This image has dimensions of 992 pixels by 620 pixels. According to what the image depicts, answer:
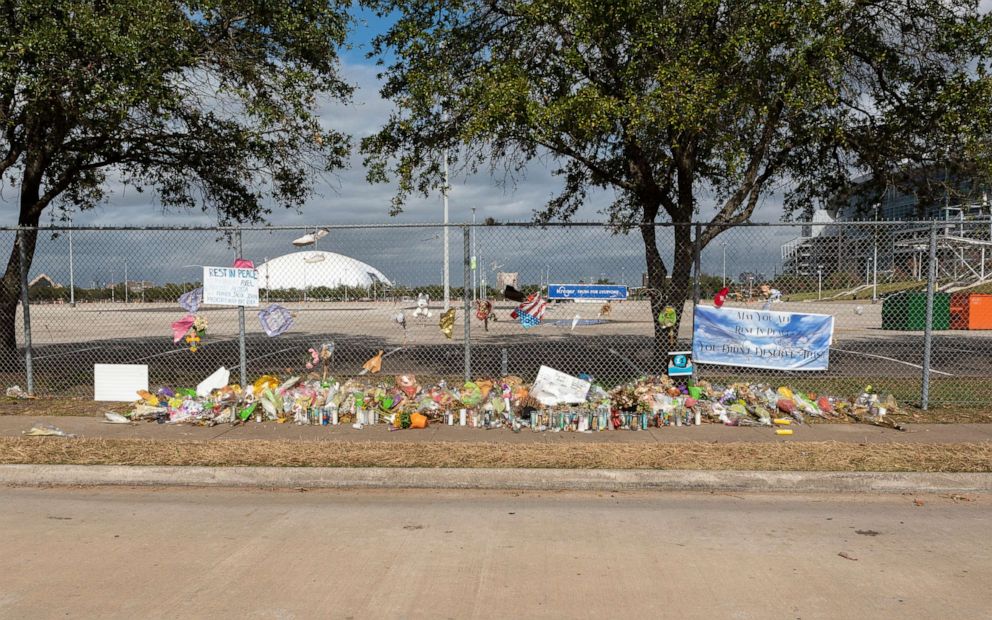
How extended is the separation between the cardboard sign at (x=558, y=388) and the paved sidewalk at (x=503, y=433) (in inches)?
21.4

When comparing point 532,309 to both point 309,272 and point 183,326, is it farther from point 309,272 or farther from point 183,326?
point 309,272

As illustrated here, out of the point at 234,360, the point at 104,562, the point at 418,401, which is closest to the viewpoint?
the point at 104,562

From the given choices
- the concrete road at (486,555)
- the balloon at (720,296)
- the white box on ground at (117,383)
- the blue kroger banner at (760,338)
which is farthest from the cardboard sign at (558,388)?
the white box on ground at (117,383)

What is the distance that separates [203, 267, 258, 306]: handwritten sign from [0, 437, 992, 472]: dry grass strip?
2.21m

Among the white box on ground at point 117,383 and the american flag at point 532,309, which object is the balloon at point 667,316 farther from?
the white box on ground at point 117,383

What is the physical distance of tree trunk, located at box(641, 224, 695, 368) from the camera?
9266 millimetres

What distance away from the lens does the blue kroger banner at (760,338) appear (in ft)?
27.9

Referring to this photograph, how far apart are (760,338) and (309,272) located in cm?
726

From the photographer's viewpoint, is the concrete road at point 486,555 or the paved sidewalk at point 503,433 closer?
Answer: the concrete road at point 486,555

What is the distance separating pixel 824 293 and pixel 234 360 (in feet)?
32.9

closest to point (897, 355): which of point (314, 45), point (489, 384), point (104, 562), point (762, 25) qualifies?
point (762, 25)

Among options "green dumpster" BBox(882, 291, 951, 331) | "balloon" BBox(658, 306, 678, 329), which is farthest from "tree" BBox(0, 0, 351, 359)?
"green dumpster" BBox(882, 291, 951, 331)

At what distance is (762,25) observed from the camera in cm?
812

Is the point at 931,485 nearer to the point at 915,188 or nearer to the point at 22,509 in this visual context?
the point at 915,188
